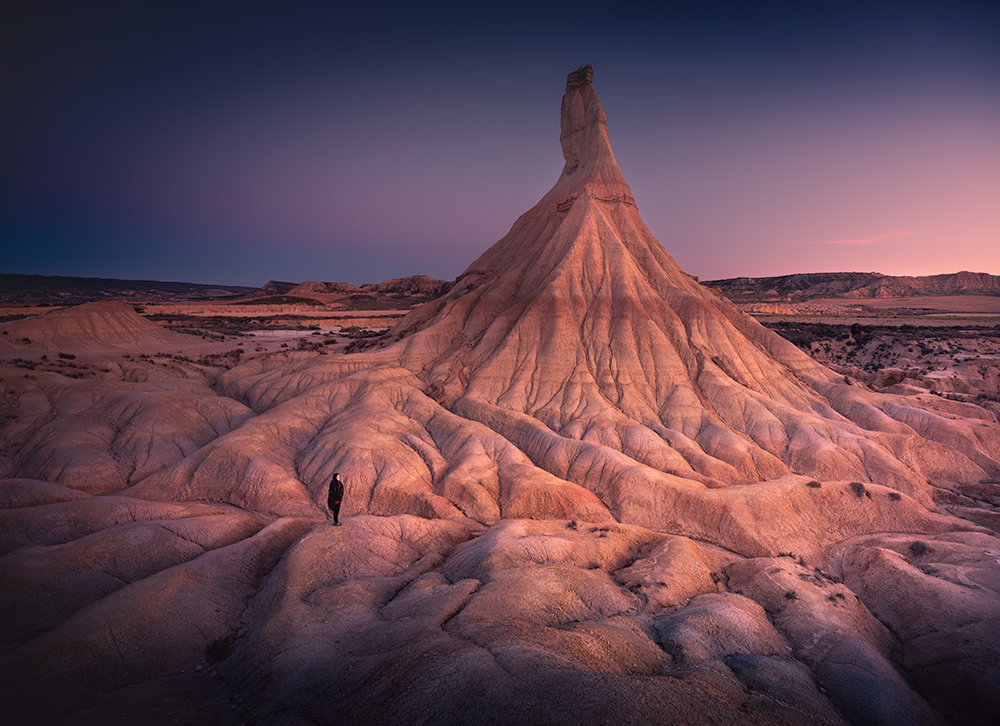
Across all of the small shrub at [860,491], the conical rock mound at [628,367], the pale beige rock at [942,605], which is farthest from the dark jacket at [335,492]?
the small shrub at [860,491]

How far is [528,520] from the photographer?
909 inches

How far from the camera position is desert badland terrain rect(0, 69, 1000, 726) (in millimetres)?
11805

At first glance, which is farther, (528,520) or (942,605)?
(528,520)

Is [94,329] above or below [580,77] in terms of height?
below

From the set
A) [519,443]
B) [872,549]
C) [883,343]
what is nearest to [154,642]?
[519,443]

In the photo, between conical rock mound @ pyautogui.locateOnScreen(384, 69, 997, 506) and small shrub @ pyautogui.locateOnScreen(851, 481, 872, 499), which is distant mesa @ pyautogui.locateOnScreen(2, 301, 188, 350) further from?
small shrub @ pyautogui.locateOnScreen(851, 481, 872, 499)

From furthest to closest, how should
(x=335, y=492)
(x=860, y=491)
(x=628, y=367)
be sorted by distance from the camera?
(x=628, y=367) < (x=860, y=491) < (x=335, y=492)

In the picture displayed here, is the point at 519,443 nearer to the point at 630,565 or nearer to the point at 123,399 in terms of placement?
the point at 630,565

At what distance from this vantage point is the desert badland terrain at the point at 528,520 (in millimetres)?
11805

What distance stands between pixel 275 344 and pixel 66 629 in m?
70.0

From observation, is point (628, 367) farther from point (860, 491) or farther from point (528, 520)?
point (528, 520)

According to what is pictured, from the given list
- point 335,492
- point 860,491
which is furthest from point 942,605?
point 335,492

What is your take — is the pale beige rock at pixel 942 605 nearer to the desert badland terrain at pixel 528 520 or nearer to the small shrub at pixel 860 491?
the desert badland terrain at pixel 528 520

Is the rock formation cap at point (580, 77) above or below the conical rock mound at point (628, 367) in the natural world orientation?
above
